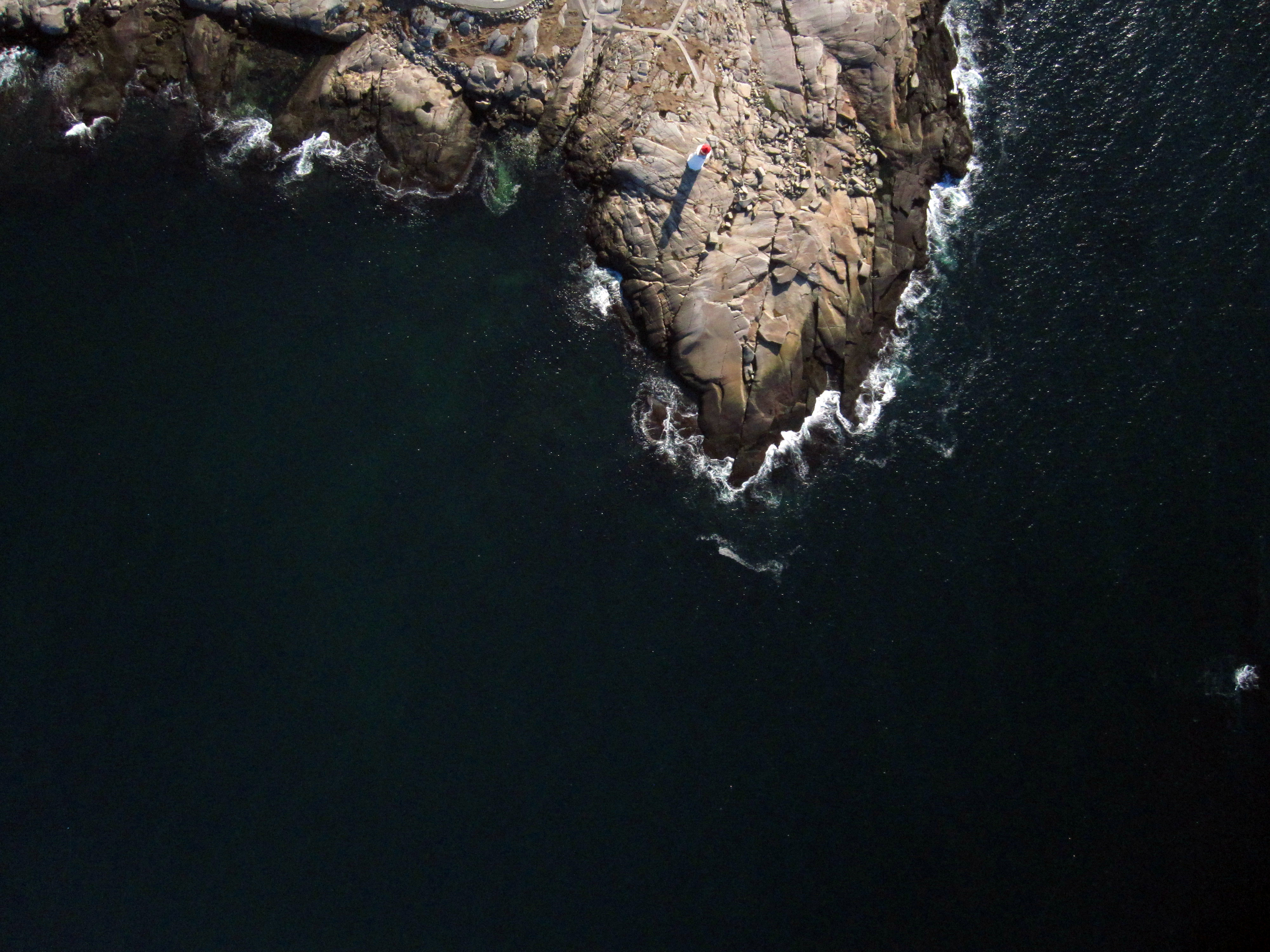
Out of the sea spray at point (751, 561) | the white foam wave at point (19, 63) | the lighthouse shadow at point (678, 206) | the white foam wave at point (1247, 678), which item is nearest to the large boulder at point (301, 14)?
the white foam wave at point (19, 63)

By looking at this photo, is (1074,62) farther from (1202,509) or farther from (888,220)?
(1202,509)

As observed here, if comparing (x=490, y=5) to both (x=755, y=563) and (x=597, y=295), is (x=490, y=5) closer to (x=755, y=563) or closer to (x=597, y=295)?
(x=597, y=295)

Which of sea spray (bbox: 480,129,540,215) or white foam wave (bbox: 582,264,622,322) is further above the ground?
sea spray (bbox: 480,129,540,215)

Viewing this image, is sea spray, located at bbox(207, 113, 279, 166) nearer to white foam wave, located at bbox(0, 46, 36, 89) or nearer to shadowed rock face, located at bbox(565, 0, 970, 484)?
white foam wave, located at bbox(0, 46, 36, 89)

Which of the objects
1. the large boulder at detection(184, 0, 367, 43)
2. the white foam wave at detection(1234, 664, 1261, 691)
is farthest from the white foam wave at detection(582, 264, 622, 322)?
the white foam wave at detection(1234, 664, 1261, 691)

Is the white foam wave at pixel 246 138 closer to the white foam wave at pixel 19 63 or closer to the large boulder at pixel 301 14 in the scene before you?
the large boulder at pixel 301 14

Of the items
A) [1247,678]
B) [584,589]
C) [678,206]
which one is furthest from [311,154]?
[1247,678]
